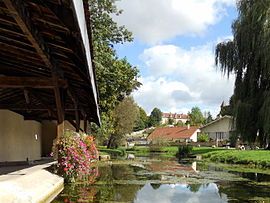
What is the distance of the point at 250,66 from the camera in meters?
26.0

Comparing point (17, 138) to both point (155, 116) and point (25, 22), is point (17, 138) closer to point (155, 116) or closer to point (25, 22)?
point (25, 22)

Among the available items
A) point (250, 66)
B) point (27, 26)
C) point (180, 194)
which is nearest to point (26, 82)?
point (180, 194)

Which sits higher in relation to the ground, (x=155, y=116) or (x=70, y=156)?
(x=155, y=116)

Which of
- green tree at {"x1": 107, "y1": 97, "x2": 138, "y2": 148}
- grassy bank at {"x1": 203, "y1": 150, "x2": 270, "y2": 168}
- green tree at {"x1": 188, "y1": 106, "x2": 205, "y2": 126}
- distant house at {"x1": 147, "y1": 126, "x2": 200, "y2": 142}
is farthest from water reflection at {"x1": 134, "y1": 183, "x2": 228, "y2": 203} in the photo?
green tree at {"x1": 188, "y1": 106, "x2": 205, "y2": 126}

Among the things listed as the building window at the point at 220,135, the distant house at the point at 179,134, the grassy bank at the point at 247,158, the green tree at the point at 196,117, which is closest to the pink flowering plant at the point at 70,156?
the grassy bank at the point at 247,158

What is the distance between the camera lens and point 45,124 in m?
27.3

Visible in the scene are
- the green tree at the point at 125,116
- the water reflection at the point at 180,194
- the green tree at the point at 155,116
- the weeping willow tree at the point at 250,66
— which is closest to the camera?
the water reflection at the point at 180,194

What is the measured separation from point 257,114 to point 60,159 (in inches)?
611

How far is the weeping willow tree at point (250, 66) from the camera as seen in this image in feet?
78.6

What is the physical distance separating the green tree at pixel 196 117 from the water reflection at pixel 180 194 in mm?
101464

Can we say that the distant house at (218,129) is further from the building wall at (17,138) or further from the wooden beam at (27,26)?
the wooden beam at (27,26)

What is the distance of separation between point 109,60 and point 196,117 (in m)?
98.5

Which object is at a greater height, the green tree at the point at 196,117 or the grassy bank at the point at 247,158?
the green tree at the point at 196,117

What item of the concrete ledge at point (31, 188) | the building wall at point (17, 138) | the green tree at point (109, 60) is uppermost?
the green tree at point (109, 60)
